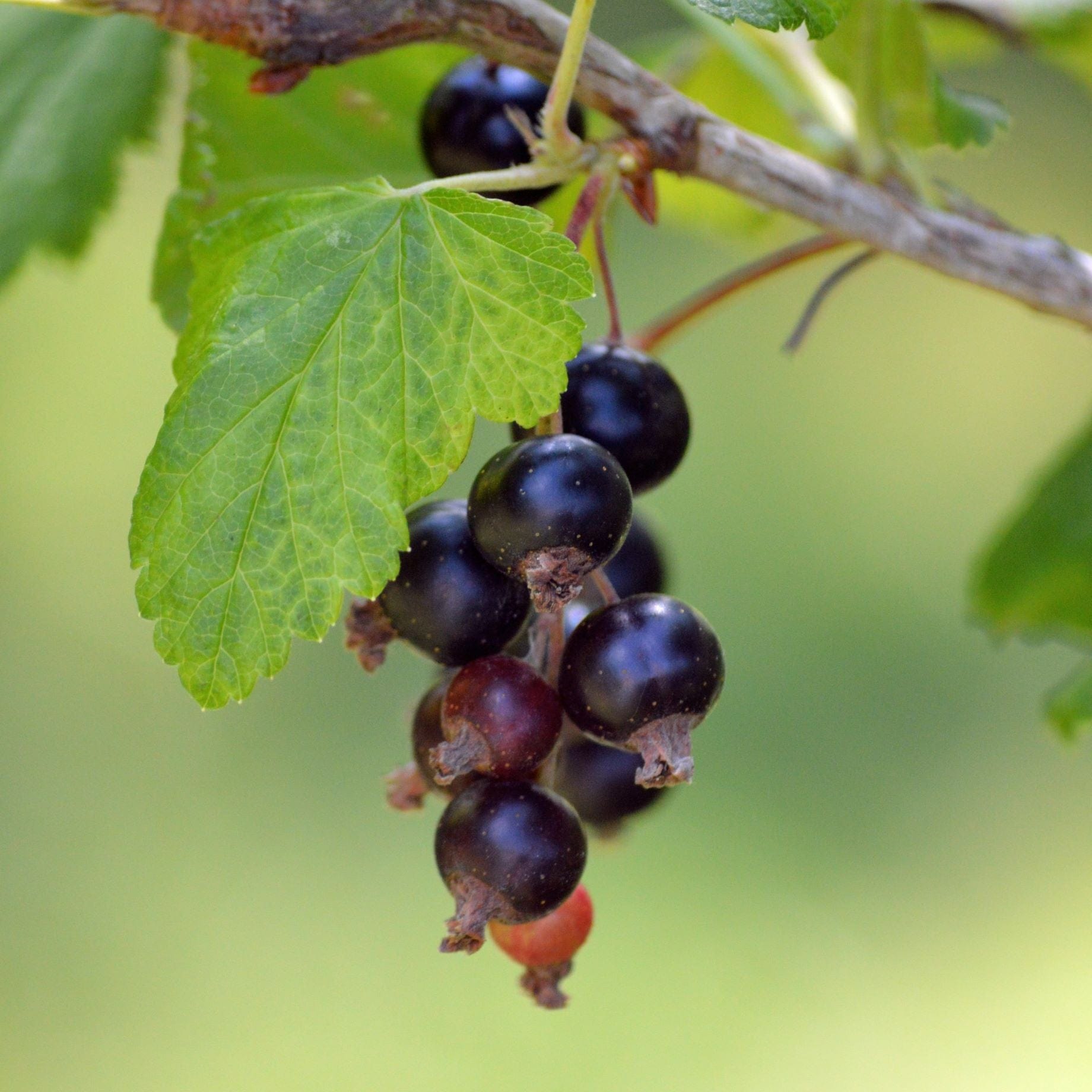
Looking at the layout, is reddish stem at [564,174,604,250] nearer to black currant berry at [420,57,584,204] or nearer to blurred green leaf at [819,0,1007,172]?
black currant berry at [420,57,584,204]

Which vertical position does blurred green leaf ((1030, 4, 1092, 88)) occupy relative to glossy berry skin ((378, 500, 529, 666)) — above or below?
above

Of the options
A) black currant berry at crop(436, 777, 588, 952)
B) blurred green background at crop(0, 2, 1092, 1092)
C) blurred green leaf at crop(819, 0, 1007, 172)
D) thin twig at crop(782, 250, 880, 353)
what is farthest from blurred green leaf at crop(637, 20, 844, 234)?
blurred green background at crop(0, 2, 1092, 1092)

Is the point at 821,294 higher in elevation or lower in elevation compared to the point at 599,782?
higher

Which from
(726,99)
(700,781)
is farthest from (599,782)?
(700,781)

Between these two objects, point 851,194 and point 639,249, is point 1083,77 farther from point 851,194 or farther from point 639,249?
point 639,249

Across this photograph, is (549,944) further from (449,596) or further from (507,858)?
(449,596)

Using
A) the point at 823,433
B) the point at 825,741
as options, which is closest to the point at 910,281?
the point at 823,433
